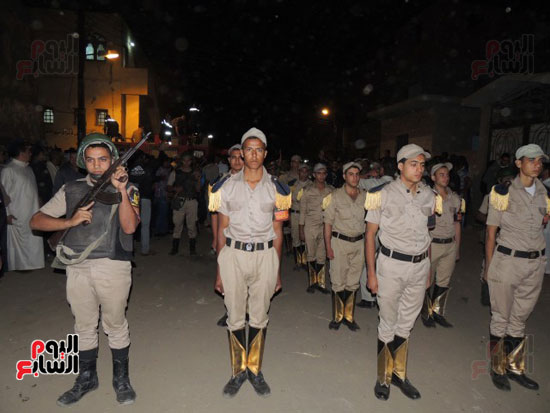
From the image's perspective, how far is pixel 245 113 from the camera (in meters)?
43.0

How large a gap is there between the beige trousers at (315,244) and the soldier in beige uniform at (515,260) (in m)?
3.26

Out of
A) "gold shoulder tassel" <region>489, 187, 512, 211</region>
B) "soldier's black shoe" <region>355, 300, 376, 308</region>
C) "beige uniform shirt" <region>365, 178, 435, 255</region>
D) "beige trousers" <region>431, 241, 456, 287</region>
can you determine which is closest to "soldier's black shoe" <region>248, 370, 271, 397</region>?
"beige uniform shirt" <region>365, 178, 435, 255</region>

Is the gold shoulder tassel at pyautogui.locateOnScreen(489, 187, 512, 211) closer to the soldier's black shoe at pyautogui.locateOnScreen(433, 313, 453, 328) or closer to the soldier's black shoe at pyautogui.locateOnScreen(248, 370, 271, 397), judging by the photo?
the soldier's black shoe at pyautogui.locateOnScreen(433, 313, 453, 328)

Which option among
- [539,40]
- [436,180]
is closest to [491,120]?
[539,40]

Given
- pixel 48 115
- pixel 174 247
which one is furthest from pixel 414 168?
pixel 48 115

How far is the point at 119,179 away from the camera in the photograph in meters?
3.21

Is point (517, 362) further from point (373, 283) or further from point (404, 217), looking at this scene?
point (404, 217)

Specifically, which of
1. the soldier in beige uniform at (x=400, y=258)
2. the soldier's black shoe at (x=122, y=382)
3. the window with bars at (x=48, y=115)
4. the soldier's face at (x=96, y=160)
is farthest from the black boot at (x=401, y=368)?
the window with bars at (x=48, y=115)

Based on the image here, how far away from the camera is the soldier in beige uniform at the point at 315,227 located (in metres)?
7.00

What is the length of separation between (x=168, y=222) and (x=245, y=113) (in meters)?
33.0

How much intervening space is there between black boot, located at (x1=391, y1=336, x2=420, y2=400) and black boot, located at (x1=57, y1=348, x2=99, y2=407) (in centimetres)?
300

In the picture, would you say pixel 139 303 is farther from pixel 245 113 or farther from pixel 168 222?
pixel 245 113

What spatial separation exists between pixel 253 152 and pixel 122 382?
2.57m

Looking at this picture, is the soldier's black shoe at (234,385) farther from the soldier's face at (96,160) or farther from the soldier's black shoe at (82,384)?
the soldier's face at (96,160)
